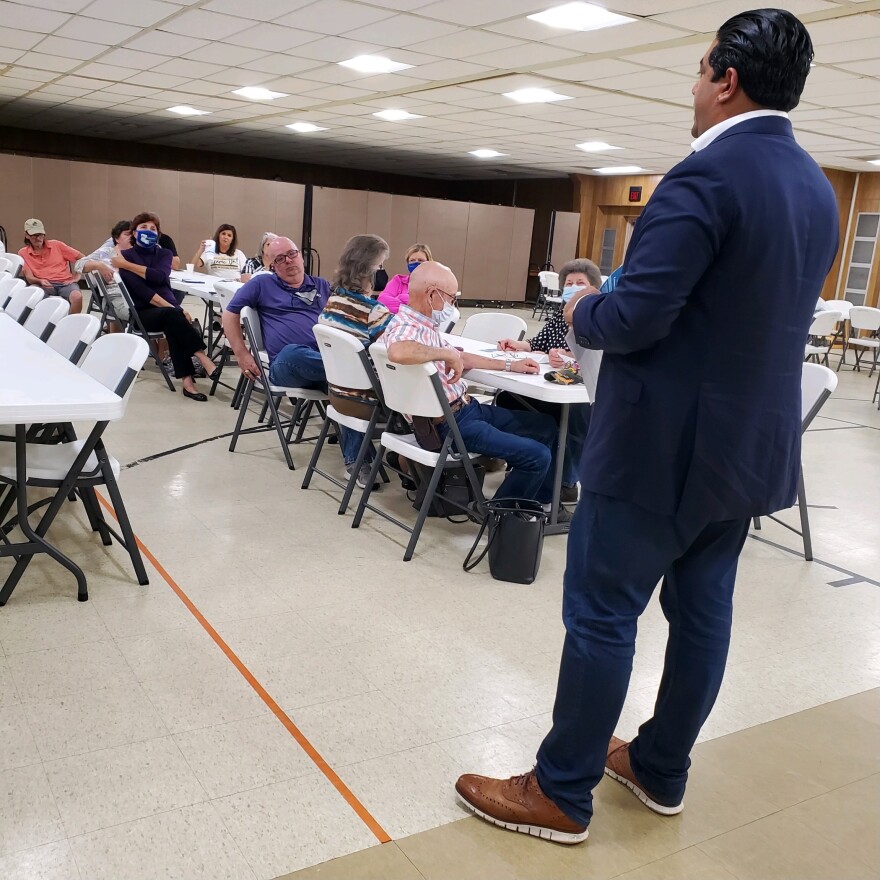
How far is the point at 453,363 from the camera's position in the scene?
11.2 ft

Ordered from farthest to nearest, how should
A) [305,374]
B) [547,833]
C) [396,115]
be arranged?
[396,115] → [305,374] → [547,833]

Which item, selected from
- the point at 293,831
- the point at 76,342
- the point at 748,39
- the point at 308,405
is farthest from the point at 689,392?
the point at 308,405

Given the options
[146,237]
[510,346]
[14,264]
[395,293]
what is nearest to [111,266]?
[146,237]

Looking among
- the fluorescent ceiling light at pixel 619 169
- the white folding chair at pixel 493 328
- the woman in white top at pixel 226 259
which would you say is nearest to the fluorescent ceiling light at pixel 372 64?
the woman in white top at pixel 226 259

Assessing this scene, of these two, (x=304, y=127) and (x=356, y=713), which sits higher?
(x=304, y=127)

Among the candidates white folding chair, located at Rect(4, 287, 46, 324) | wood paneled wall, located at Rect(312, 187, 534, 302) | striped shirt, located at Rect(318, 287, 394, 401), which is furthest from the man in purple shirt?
wood paneled wall, located at Rect(312, 187, 534, 302)

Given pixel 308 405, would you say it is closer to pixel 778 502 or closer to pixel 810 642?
pixel 810 642

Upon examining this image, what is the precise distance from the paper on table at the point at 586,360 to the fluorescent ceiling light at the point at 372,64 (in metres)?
5.22

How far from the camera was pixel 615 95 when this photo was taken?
26.7 ft

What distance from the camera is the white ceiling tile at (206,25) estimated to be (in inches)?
249

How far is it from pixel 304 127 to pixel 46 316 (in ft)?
31.1

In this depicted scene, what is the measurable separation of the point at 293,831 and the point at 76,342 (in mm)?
2411

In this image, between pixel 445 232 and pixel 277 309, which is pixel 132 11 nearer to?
pixel 277 309

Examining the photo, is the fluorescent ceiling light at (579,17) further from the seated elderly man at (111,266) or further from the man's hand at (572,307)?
the man's hand at (572,307)
